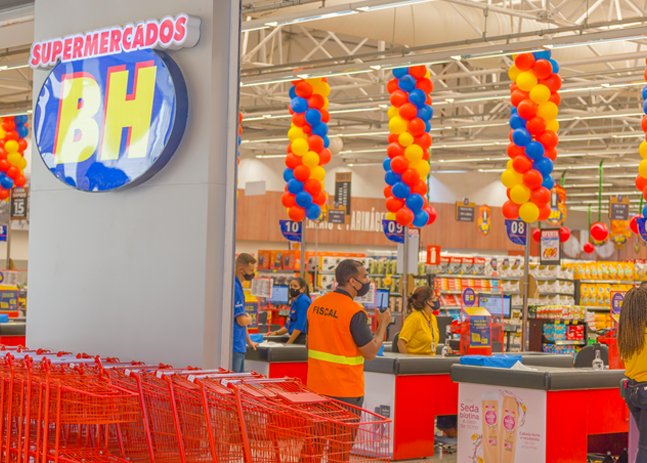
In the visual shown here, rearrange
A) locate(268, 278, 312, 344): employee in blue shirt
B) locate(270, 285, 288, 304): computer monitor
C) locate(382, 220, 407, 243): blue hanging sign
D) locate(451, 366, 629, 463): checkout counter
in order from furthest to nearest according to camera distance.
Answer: locate(270, 285, 288, 304): computer monitor, locate(382, 220, 407, 243): blue hanging sign, locate(268, 278, 312, 344): employee in blue shirt, locate(451, 366, 629, 463): checkout counter

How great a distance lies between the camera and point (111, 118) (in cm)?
457

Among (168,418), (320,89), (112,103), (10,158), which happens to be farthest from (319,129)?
(168,418)

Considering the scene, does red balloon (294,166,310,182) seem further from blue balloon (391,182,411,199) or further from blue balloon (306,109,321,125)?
blue balloon (391,182,411,199)

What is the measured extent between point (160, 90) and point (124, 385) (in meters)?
1.63

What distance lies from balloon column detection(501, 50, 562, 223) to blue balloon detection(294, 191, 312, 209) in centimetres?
299

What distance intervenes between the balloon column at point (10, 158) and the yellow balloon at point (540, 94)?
9.79 meters

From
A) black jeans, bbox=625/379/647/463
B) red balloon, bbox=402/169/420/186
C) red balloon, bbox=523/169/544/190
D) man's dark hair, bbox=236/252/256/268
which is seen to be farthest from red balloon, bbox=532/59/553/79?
black jeans, bbox=625/379/647/463

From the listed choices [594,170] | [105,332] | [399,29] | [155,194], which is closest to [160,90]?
[155,194]

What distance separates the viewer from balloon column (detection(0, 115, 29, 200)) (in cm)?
1540

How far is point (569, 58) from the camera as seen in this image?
15.0 metres

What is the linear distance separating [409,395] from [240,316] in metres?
1.69

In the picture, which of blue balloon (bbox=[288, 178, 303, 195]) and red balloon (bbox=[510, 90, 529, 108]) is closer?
red balloon (bbox=[510, 90, 529, 108])

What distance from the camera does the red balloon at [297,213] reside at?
11867 mm

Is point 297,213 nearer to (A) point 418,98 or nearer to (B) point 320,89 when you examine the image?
(B) point 320,89
